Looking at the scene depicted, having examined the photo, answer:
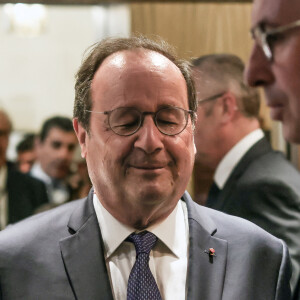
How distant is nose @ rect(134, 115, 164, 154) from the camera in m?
1.41

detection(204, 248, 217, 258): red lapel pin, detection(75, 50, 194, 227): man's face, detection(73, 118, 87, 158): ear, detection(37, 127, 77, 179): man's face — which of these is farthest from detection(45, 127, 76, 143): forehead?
detection(204, 248, 217, 258): red lapel pin

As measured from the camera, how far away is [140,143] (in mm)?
1416

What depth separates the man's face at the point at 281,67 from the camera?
3.40ft

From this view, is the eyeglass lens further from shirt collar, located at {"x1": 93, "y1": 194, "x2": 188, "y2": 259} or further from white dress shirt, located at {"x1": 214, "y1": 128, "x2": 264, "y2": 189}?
white dress shirt, located at {"x1": 214, "y1": 128, "x2": 264, "y2": 189}

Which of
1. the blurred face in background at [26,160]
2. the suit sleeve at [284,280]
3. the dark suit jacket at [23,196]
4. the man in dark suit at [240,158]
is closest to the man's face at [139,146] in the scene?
the man in dark suit at [240,158]

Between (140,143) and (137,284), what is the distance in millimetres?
343

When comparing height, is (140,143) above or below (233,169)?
above

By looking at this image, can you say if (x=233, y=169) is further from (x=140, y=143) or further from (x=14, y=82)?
(x=14, y=82)

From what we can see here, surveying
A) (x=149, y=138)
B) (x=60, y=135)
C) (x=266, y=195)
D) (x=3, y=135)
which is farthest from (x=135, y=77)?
(x=3, y=135)

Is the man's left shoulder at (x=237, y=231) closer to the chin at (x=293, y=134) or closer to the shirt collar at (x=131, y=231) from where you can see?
the shirt collar at (x=131, y=231)

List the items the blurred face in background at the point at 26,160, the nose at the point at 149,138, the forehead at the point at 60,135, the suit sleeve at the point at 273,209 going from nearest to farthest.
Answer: the nose at the point at 149,138 → the suit sleeve at the point at 273,209 → the forehead at the point at 60,135 → the blurred face in background at the point at 26,160

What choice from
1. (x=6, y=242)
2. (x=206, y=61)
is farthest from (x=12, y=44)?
(x=6, y=242)

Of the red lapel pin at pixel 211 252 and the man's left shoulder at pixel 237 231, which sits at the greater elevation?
the man's left shoulder at pixel 237 231

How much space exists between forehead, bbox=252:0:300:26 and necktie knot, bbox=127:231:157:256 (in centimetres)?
66
